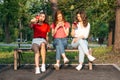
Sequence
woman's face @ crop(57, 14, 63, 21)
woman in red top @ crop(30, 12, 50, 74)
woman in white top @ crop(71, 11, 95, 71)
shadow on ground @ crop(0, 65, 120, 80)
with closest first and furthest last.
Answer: shadow on ground @ crop(0, 65, 120, 80) < woman in red top @ crop(30, 12, 50, 74) < woman's face @ crop(57, 14, 63, 21) < woman in white top @ crop(71, 11, 95, 71)

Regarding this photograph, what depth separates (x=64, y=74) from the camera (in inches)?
407

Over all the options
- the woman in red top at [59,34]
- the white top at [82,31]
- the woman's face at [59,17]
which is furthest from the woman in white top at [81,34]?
the woman's face at [59,17]

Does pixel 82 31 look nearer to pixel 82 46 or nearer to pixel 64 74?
pixel 82 46

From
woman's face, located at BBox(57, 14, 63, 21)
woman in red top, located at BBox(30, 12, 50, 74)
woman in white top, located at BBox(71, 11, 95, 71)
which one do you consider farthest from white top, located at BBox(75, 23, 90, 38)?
woman in red top, located at BBox(30, 12, 50, 74)

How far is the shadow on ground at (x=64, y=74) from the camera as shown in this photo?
955cm

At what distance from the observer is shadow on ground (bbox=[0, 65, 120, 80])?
955cm

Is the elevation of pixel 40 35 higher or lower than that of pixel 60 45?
higher

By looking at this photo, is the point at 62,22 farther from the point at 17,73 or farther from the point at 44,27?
the point at 17,73

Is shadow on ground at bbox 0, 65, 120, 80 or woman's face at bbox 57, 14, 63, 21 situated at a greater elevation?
woman's face at bbox 57, 14, 63, 21

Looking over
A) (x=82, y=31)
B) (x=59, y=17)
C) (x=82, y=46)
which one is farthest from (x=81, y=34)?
(x=59, y=17)

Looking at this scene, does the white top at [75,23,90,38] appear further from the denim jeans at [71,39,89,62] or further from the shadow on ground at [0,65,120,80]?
the shadow on ground at [0,65,120,80]

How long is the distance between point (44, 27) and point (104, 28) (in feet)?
177

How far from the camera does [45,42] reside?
11.0m

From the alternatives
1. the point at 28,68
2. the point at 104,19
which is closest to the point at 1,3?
the point at 104,19
